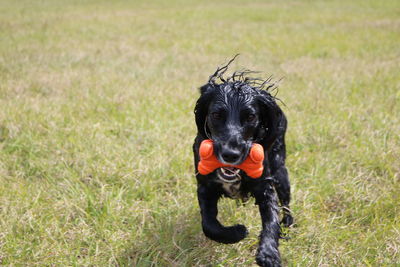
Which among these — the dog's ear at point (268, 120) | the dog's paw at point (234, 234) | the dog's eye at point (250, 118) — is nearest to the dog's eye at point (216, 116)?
the dog's eye at point (250, 118)

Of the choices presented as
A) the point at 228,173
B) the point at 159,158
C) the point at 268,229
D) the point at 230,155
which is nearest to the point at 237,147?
the point at 230,155

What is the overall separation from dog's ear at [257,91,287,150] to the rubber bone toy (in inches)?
13.9

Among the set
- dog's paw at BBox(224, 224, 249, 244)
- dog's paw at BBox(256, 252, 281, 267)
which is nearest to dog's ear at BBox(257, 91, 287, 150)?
dog's paw at BBox(224, 224, 249, 244)

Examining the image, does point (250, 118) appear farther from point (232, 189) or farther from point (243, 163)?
point (232, 189)

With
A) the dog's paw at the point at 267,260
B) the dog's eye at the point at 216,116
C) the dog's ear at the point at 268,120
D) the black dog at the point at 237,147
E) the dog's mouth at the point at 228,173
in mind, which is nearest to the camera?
the dog's paw at the point at 267,260

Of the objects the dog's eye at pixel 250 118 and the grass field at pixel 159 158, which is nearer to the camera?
the dog's eye at pixel 250 118

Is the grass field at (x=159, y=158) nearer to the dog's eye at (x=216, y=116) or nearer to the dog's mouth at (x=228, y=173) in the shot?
the dog's mouth at (x=228, y=173)

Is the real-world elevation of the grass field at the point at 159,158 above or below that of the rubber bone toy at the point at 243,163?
below

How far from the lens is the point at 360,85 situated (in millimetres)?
7031

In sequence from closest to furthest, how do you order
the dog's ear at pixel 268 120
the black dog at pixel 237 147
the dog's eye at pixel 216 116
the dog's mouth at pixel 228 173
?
the black dog at pixel 237 147
the dog's mouth at pixel 228 173
the dog's eye at pixel 216 116
the dog's ear at pixel 268 120

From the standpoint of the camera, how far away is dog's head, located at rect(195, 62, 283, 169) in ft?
8.58

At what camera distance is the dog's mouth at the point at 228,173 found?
8.93ft

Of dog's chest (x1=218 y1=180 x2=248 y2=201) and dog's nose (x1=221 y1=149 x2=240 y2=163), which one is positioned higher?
dog's nose (x1=221 y1=149 x2=240 y2=163)

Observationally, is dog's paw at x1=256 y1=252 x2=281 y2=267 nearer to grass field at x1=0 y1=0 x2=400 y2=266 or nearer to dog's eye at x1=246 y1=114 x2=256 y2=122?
grass field at x1=0 y1=0 x2=400 y2=266
